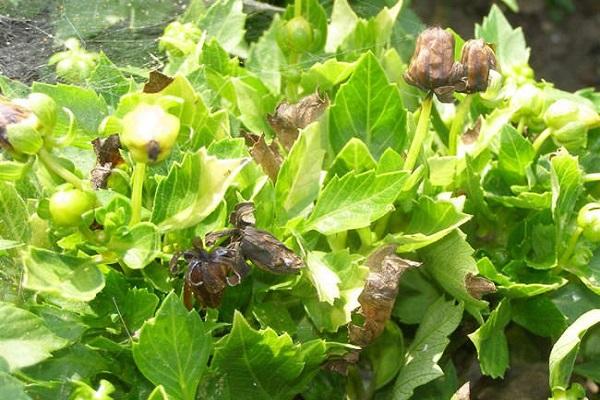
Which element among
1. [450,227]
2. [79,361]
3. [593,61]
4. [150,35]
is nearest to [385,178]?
[450,227]

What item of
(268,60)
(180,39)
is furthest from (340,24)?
(180,39)

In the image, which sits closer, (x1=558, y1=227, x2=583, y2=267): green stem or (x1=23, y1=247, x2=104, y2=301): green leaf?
(x1=23, y1=247, x2=104, y2=301): green leaf

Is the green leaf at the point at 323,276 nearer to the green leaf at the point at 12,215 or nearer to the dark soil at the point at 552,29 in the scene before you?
the green leaf at the point at 12,215

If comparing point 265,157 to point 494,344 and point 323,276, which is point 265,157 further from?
point 494,344

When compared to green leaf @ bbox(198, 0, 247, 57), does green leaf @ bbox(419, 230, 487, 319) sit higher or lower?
lower

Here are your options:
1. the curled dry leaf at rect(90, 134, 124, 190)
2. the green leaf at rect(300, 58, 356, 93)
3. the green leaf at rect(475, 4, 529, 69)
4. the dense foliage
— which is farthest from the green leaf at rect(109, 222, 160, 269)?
the green leaf at rect(475, 4, 529, 69)

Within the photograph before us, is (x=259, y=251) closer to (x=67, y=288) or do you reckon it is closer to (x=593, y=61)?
(x=67, y=288)

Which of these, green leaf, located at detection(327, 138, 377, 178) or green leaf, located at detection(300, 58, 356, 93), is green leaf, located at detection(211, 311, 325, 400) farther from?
green leaf, located at detection(300, 58, 356, 93)
